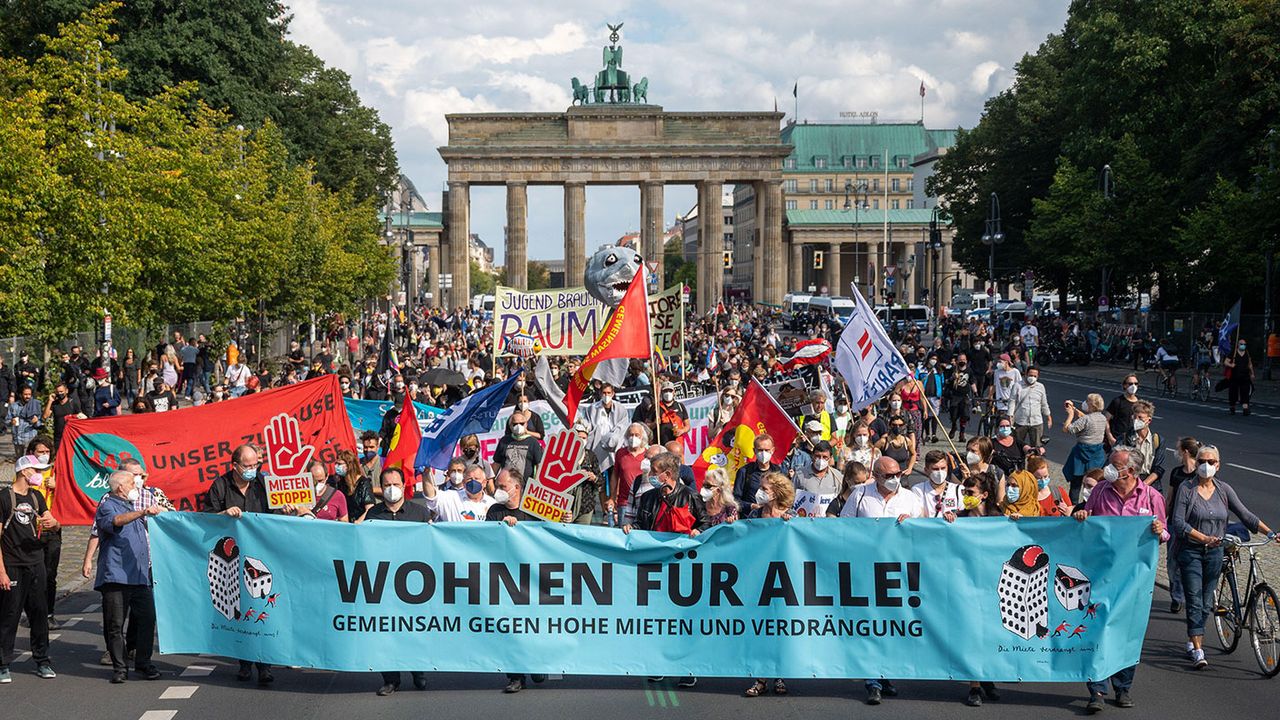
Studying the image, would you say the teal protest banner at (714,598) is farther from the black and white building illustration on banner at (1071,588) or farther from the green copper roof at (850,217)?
the green copper roof at (850,217)

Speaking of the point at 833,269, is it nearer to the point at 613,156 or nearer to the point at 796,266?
the point at 796,266

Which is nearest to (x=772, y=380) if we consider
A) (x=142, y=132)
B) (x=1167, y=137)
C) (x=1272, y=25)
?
(x=142, y=132)

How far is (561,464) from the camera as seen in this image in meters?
13.5

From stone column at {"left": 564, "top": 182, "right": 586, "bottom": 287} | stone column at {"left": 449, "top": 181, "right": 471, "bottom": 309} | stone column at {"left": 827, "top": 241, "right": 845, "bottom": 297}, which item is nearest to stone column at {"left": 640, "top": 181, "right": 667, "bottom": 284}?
stone column at {"left": 564, "top": 182, "right": 586, "bottom": 287}

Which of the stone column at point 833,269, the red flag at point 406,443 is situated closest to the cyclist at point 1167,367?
the red flag at point 406,443

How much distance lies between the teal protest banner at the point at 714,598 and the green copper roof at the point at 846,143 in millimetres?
159759

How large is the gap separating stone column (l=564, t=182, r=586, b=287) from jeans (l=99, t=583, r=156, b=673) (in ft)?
310

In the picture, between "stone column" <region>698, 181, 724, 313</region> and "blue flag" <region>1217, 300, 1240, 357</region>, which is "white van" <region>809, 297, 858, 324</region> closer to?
"stone column" <region>698, 181, 724, 313</region>

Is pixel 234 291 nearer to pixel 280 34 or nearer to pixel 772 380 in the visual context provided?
pixel 772 380

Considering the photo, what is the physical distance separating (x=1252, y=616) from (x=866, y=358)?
5887mm

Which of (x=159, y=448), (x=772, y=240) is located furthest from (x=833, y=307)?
(x=159, y=448)

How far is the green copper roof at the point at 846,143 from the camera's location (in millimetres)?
168000

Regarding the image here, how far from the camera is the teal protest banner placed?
31.9ft

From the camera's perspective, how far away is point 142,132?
33000mm
